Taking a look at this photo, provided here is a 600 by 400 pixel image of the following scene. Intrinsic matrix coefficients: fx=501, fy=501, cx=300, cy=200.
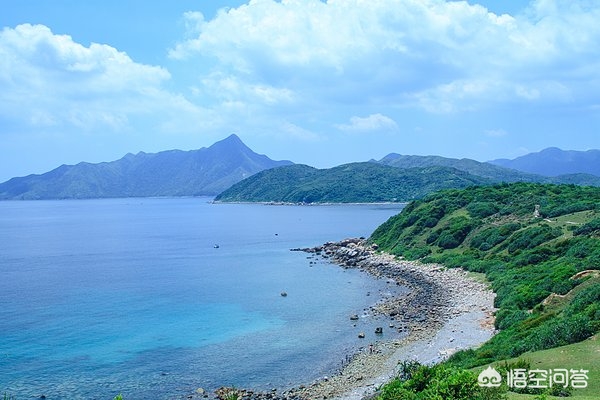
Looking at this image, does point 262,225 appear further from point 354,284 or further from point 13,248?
point 354,284

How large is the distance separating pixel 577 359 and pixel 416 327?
73.6 feet

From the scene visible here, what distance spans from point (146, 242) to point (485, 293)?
94.0m

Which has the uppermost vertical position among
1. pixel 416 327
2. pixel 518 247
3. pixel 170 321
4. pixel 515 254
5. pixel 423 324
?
pixel 518 247

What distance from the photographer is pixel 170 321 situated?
51.4m

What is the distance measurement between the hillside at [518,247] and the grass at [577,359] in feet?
4.25

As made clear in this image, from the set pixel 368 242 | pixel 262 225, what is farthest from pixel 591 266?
pixel 262 225

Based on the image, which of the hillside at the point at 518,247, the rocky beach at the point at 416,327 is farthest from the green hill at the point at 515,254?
the rocky beach at the point at 416,327

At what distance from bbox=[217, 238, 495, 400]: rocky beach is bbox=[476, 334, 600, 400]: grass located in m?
9.46

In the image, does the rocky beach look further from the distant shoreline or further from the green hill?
the green hill

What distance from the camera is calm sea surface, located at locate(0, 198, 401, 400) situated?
118ft

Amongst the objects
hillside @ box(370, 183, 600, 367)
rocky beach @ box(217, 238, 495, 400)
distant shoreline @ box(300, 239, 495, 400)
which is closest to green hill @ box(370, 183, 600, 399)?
hillside @ box(370, 183, 600, 367)

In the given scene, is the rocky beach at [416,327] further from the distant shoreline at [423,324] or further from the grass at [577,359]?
the grass at [577,359]

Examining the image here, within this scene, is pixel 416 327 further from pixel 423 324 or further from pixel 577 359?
pixel 577 359

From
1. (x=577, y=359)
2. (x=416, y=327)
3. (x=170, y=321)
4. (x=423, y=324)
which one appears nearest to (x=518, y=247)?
(x=423, y=324)
